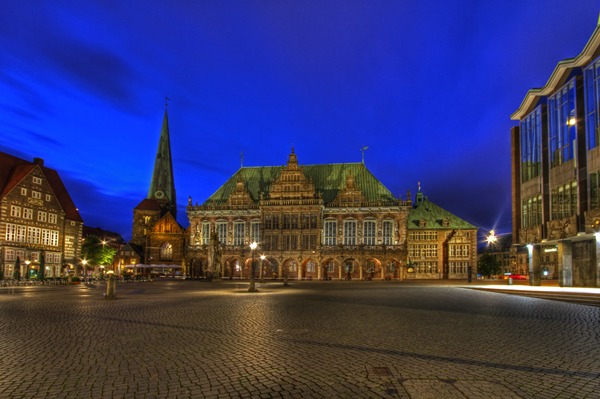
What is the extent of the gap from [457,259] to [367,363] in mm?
83021

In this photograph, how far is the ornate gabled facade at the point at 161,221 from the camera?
102 meters

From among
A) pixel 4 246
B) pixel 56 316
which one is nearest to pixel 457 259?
pixel 4 246

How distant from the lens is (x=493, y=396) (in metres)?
6.52

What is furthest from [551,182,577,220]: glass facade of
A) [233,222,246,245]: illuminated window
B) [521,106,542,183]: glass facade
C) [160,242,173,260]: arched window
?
[160,242,173,260]: arched window

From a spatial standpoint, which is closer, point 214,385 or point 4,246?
point 214,385

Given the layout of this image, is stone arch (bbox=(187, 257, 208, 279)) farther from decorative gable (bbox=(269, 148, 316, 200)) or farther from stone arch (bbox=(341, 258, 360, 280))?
stone arch (bbox=(341, 258, 360, 280))

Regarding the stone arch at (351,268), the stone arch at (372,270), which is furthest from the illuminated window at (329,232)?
the stone arch at (372,270)

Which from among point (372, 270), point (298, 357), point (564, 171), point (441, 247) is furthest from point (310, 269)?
point (298, 357)

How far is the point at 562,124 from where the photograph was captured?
125ft

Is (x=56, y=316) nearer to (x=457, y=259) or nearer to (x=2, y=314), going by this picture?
(x=2, y=314)

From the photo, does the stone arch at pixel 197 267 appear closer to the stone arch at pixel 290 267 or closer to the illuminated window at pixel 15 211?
the stone arch at pixel 290 267

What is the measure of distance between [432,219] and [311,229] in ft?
81.1

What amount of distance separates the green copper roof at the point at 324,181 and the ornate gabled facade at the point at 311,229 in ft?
0.57

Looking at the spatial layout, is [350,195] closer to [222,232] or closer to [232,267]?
[222,232]
